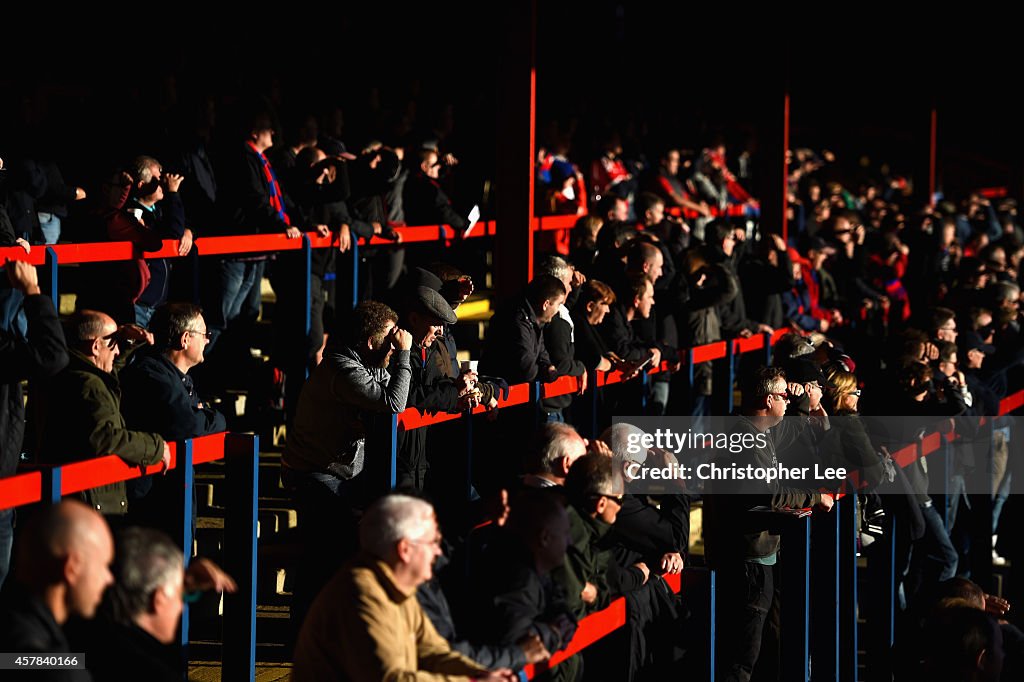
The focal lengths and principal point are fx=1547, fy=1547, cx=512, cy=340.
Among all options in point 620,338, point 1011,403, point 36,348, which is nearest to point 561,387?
point 620,338

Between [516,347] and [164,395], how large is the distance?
1.89 metres

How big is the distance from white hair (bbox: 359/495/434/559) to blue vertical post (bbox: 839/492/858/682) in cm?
258

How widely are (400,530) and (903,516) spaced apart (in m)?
3.97

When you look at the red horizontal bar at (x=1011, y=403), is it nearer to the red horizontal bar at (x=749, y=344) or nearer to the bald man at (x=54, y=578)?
the red horizontal bar at (x=749, y=344)

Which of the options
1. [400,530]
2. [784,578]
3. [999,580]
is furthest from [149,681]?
[999,580]

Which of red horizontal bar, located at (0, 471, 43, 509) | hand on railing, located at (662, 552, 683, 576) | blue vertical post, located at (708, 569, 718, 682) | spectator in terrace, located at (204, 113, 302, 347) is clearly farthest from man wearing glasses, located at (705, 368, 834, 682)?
red horizontal bar, located at (0, 471, 43, 509)

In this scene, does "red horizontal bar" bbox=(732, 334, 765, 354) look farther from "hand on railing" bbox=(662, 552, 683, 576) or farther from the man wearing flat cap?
"hand on railing" bbox=(662, 552, 683, 576)

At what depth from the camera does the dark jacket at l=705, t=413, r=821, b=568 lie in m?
6.44

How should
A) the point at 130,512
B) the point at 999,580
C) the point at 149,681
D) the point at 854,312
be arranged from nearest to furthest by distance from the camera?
1. the point at 149,681
2. the point at 130,512
3. the point at 999,580
4. the point at 854,312

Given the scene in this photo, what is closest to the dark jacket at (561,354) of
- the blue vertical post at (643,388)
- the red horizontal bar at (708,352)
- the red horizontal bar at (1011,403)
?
the blue vertical post at (643,388)

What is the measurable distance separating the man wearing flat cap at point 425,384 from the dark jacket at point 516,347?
0.53 metres

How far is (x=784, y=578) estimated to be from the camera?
6082 millimetres

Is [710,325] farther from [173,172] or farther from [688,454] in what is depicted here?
[173,172]

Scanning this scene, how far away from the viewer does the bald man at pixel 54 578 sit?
365 centimetres
